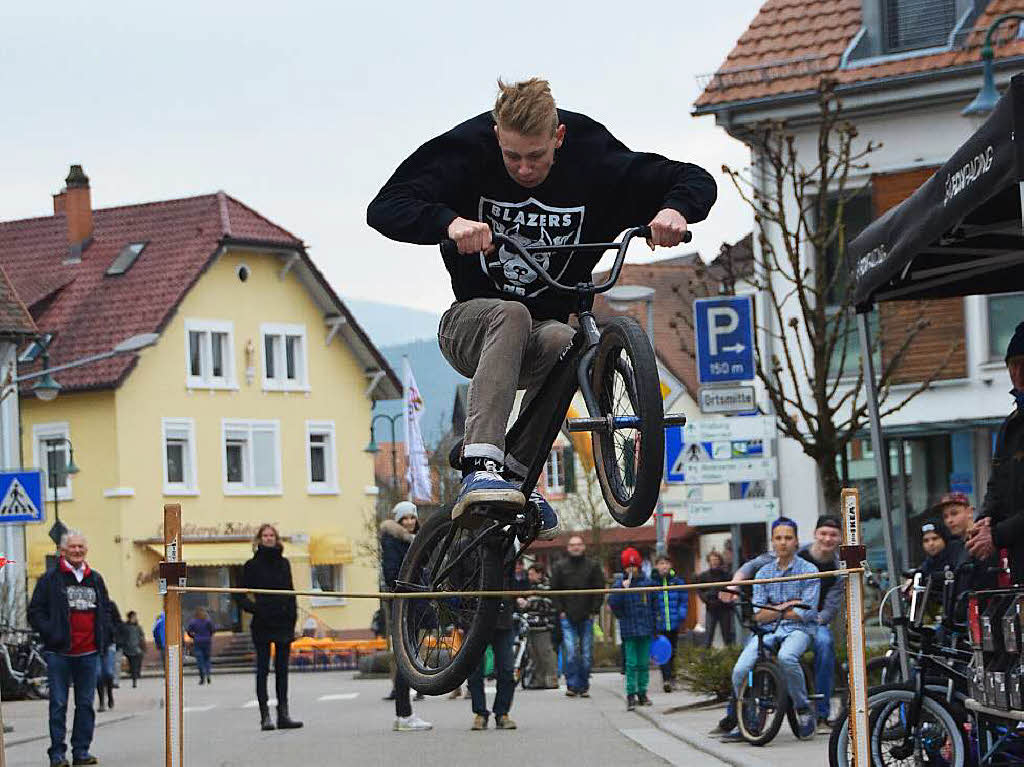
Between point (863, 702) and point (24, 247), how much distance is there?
57.9 m

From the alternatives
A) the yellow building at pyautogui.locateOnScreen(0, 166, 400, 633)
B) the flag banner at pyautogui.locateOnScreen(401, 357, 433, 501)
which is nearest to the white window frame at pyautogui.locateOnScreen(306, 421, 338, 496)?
the yellow building at pyautogui.locateOnScreen(0, 166, 400, 633)

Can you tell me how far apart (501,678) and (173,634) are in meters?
9.73

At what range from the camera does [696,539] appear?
6356cm

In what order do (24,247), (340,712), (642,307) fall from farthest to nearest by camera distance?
1. (642,307)
2. (24,247)
3. (340,712)

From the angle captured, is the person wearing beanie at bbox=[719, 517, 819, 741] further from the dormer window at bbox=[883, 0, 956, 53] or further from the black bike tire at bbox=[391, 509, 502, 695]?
the dormer window at bbox=[883, 0, 956, 53]

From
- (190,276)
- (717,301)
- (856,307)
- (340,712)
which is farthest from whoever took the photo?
(190,276)

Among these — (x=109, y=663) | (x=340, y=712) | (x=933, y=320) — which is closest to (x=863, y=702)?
(x=340, y=712)

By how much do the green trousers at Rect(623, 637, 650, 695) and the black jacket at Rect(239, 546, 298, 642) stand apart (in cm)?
412

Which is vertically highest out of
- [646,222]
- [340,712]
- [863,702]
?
[646,222]

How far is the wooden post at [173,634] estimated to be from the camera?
26.6 feet

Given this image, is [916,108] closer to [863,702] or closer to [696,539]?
[863,702]

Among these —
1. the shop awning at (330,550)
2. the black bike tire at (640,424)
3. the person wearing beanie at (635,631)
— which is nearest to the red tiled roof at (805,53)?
the person wearing beanie at (635,631)

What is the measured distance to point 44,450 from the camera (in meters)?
59.2

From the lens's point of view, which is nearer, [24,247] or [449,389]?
[24,247]
